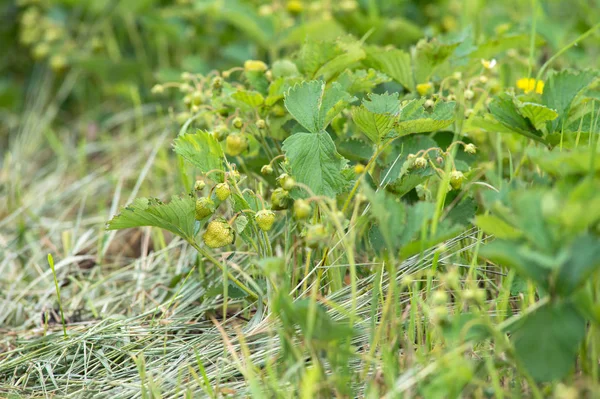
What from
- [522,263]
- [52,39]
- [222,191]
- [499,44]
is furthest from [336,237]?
[52,39]

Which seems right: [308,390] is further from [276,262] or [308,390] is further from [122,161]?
[122,161]

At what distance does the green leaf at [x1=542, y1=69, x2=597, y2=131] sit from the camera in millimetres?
1267

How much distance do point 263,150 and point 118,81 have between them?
1.24 metres

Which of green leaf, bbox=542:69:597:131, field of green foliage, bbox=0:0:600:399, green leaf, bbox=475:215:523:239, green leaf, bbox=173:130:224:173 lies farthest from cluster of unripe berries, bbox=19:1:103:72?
green leaf, bbox=475:215:523:239

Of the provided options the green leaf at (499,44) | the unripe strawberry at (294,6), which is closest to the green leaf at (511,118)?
the green leaf at (499,44)

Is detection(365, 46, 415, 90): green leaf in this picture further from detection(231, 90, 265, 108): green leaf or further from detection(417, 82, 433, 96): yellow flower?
detection(231, 90, 265, 108): green leaf

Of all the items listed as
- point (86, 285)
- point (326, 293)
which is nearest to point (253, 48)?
point (86, 285)

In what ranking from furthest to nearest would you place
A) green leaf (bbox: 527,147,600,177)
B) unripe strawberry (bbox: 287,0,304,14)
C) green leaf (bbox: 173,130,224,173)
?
unripe strawberry (bbox: 287,0,304,14)
green leaf (bbox: 173,130,224,173)
green leaf (bbox: 527,147,600,177)

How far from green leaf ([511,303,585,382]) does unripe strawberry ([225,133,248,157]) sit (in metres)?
0.69

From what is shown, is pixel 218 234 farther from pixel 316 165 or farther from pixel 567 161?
pixel 567 161

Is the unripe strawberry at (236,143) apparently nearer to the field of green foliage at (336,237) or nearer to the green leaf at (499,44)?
the field of green foliage at (336,237)

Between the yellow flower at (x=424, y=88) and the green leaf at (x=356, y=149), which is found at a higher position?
the yellow flower at (x=424, y=88)

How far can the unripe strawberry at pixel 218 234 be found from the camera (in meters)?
1.17

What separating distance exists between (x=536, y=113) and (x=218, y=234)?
623 millimetres
